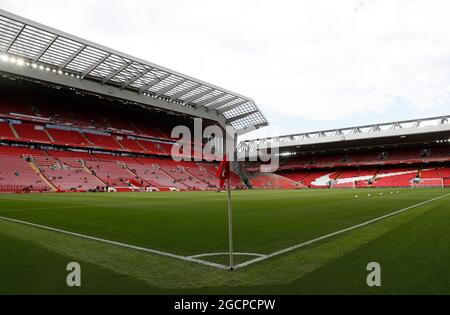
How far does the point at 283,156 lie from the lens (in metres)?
89.0

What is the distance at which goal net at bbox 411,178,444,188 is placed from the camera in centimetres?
5814

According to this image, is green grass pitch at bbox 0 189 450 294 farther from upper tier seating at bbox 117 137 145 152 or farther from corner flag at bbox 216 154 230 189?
upper tier seating at bbox 117 137 145 152

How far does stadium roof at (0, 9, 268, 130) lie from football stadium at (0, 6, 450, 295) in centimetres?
26

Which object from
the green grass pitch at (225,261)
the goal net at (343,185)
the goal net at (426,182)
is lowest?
the goal net at (343,185)

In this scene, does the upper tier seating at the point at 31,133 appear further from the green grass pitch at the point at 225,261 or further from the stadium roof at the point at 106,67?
the green grass pitch at the point at 225,261

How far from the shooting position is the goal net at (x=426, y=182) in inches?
2289

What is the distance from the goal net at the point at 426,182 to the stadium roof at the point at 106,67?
103 feet

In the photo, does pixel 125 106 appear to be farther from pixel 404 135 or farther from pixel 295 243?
pixel 295 243

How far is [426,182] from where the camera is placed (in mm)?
59719

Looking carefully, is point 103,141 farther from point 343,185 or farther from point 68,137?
point 343,185

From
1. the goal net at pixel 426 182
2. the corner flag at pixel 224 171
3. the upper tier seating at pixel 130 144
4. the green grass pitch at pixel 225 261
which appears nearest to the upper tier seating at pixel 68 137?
the upper tier seating at pixel 130 144

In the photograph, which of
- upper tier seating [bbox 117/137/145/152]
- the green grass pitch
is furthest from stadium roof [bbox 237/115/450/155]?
the green grass pitch

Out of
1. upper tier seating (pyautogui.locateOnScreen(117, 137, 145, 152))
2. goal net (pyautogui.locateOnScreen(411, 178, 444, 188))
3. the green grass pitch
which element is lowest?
goal net (pyautogui.locateOnScreen(411, 178, 444, 188))
